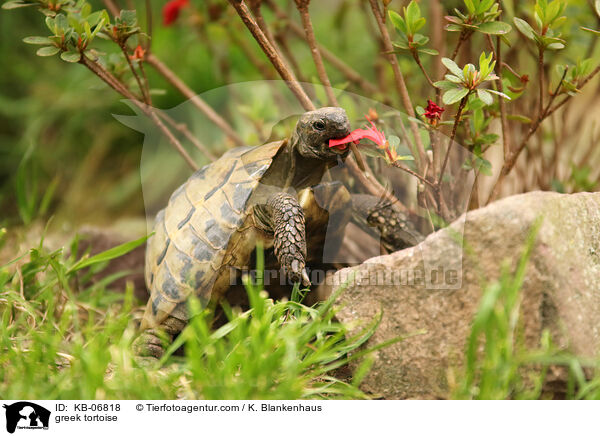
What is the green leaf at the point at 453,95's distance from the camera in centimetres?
121

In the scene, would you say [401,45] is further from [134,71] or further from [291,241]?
[134,71]

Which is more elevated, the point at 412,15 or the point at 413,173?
the point at 412,15

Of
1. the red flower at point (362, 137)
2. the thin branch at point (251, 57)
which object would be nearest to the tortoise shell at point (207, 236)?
the red flower at point (362, 137)

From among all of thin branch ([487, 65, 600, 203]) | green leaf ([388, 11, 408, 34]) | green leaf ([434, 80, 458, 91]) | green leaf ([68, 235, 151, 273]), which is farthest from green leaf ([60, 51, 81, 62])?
thin branch ([487, 65, 600, 203])

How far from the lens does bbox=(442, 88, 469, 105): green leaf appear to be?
121 centimetres

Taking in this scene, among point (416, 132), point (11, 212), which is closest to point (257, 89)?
point (416, 132)

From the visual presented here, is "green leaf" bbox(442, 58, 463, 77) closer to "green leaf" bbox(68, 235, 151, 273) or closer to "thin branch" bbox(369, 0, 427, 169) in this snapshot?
"thin branch" bbox(369, 0, 427, 169)

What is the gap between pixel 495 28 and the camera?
4.13ft

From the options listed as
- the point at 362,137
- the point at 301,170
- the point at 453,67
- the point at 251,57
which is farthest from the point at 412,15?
the point at 251,57

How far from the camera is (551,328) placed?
112cm

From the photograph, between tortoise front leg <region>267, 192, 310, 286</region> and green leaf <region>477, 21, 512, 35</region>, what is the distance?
22.3 inches

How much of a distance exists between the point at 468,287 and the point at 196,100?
1177 mm

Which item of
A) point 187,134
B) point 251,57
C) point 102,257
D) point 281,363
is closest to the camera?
point 281,363
